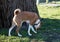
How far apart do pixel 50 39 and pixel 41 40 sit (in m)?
0.39

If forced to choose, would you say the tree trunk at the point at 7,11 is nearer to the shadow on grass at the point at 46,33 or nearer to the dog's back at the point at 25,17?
the shadow on grass at the point at 46,33

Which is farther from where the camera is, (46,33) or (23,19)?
(46,33)

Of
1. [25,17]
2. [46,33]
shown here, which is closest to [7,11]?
[25,17]

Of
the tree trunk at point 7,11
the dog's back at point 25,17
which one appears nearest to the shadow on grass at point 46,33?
the tree trunk at point 7,11

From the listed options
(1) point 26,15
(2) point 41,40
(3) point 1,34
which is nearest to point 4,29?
(3) point 1,34

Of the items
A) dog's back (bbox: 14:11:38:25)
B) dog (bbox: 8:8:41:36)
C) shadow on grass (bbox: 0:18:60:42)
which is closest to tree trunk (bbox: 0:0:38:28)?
shadow on grass (bbox: 0:18:60:42)

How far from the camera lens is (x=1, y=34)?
9.31m

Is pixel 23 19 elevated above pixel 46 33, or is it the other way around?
pixel 23 19

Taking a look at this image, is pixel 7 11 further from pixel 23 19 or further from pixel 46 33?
pixel 46 33

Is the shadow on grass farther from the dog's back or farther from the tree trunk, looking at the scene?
the dog's back

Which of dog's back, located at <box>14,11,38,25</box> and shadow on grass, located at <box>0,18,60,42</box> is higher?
dog's back, located at <box>14,11,38,25</box>

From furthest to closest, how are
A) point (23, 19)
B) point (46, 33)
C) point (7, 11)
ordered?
point (7, 11) < point (46, 33) < point (23, 19)

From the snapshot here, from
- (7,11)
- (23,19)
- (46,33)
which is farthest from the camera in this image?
(7,11)

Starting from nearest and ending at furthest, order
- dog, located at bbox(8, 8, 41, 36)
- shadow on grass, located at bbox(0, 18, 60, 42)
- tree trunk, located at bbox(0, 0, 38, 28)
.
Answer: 1. shadow on grass, located at bbox(0, 18, 60, 42)
2. dog, located at bbox(8, 8, 41, 36)
3. tree trunk, located at bbox(0, 0, 38, 28)
